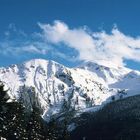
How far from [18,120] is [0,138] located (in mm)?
3828

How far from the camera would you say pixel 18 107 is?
1796 inches

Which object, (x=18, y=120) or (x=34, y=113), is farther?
(x=34, y=113)

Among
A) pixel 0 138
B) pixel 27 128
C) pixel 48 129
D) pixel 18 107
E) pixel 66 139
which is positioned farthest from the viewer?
pixel 66 139

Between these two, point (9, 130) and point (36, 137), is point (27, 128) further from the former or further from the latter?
point (9, 130)

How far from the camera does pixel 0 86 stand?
43188mm

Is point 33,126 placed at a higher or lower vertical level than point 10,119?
higher

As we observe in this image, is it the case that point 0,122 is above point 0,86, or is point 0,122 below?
below

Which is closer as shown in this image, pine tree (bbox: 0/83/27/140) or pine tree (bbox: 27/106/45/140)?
pine tree (bbox: 0/83/27/140)

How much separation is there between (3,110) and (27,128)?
959 cm

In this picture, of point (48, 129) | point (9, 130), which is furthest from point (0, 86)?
point (48, 129)

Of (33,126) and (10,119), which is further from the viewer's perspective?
(33,126)

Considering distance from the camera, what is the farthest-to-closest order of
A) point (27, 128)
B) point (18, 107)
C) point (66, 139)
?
point (66, 139) < point (27, 128) < point (18, 107)

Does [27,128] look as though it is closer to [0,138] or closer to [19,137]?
[19,137]

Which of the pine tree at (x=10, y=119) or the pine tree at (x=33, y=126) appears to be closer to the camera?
the pine tree at (x=10, y=119)
